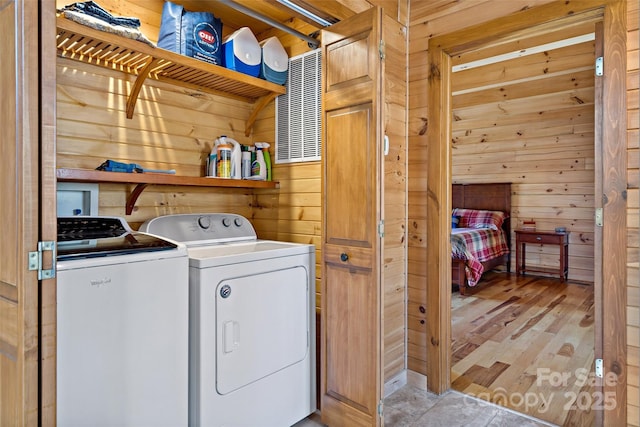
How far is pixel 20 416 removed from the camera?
1.00 m

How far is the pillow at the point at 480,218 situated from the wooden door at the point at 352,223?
4320 mm

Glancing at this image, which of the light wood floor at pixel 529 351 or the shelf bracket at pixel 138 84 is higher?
the shelf bracket at pixel 138 84

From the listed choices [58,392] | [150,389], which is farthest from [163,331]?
[58,392]

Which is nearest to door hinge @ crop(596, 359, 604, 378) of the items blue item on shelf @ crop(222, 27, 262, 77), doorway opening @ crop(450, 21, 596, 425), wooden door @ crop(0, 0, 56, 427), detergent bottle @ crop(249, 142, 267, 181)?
doorway opening @ crop(450, 21, 596, 425)

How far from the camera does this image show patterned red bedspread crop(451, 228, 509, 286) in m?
4.37

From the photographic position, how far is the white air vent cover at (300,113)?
2.27 meters

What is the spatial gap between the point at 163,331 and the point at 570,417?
2168 millimetres

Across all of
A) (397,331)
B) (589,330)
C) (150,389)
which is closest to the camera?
(150,389)

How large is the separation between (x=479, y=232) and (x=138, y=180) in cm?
447

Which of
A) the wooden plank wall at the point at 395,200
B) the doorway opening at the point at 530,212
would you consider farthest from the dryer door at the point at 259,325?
the doorway opening at the point at 530,212

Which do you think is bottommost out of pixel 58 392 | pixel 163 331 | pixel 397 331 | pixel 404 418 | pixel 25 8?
pixel 404 418

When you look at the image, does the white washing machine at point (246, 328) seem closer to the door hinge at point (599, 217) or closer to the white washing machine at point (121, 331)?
the white washing machine at point (121, 331)

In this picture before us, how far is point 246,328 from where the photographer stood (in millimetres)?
1685

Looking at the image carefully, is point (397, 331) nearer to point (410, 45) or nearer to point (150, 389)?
point (150, 389)
